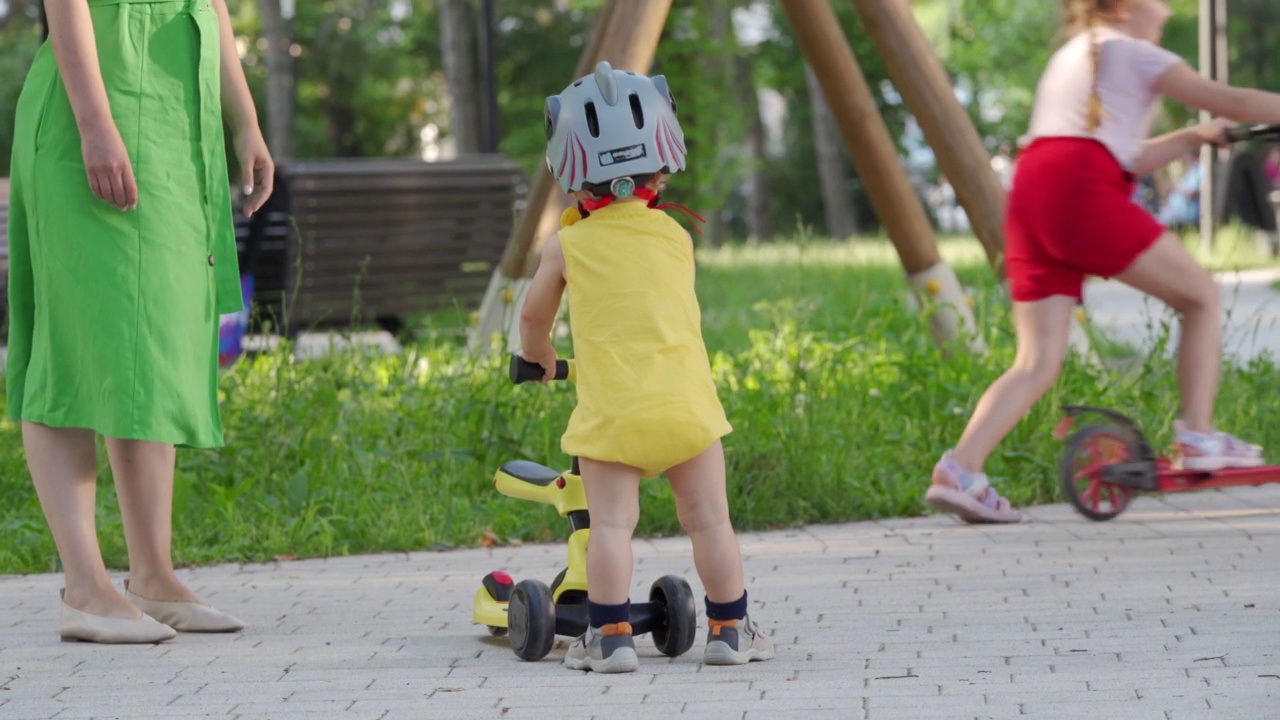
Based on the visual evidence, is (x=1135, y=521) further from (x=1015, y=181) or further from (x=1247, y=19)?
(x=1247, y=19)

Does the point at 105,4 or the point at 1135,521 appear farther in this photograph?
the point at 1135,521

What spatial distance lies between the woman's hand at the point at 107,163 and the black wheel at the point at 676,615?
56.0 inches

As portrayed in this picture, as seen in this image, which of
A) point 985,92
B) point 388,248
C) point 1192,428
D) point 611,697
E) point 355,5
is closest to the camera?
point 611,697

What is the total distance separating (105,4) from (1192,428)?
327 cm

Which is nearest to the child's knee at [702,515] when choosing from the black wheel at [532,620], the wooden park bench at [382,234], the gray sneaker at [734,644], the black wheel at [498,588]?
the gray sneaker at [734,644]

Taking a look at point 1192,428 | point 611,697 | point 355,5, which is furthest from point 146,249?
point 355,5

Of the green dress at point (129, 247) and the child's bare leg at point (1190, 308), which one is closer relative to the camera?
the green dress at point (129, 247)

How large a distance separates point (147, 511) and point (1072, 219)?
8.92 feet

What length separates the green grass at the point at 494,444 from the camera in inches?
218

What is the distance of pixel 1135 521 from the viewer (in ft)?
18.2

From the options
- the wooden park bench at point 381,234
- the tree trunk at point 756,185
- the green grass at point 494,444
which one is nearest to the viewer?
the green grass at point 494,444

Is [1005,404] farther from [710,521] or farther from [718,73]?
[718,73]

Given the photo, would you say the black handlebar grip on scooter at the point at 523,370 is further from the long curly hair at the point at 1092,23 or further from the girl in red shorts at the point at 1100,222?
the long curly hair at the point at 1092,23

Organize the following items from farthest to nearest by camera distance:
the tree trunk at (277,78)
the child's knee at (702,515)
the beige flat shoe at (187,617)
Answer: the tree trunk at (277,78) → the beige flat shoe at (187,617) → the child's knee at (702,515)
